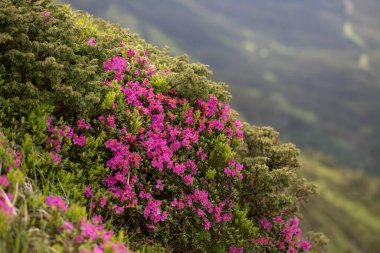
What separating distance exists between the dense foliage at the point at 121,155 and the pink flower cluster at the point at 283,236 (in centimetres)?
3

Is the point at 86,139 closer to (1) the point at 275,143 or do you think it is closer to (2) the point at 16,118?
(2) the point at 16,118

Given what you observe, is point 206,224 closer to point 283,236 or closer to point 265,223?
point 265,223

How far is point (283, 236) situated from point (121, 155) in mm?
4413

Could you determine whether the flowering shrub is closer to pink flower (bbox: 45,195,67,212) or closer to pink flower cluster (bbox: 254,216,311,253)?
pink flower (bbox: 45,195,67,212)

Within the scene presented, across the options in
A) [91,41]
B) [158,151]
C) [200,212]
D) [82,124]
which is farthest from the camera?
[91,41]

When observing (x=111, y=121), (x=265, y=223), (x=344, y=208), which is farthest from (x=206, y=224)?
(x=344, y=208)

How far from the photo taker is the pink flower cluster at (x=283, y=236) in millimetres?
9805

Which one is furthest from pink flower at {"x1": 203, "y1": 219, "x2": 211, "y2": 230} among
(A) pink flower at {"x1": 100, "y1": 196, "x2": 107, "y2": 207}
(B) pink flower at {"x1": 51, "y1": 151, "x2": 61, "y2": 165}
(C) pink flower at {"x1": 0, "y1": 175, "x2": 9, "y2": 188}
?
(C) pink flower at {"x1": 0, "y1": 175, "x2": 9, "y2": 188}

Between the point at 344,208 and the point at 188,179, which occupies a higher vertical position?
the point at 344,208

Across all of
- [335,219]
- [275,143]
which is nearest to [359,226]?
[335,219]

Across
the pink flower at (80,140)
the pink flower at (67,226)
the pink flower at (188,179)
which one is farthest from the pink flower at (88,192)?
the pink flower at (188,179)

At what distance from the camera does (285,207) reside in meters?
10.2

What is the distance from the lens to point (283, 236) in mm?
10047

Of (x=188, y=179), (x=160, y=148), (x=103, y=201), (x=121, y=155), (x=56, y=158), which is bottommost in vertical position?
(x=103, y=201)
